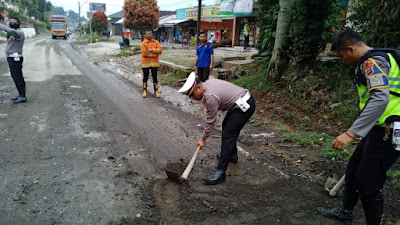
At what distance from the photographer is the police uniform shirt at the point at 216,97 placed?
10.3 feet

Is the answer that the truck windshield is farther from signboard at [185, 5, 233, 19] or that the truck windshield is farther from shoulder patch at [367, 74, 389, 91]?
shoulder patch at [367, 74, 389, 91]

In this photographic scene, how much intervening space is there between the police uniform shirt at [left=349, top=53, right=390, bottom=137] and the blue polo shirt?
5495 mm

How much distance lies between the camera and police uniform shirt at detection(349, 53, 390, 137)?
2.00 metres

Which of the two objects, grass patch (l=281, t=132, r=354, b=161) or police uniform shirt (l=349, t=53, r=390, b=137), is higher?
police uniform shirt (l=349, t=53, r=390, b=137)

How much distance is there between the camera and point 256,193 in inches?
126

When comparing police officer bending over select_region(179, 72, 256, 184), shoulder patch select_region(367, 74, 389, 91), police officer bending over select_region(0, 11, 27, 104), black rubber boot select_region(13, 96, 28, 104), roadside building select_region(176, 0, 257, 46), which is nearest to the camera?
shoulder patch select_region(367, 74, 389, 91)

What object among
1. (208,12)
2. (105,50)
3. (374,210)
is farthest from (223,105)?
(208,12)

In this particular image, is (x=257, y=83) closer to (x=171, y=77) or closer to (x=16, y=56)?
(x=171, y=77)

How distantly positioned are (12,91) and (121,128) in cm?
441

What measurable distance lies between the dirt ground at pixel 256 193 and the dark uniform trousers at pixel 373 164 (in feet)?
1.89

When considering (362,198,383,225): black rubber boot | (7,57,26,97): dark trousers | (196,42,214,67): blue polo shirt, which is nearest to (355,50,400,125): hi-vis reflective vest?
(362,198,383,225): black rubber boot

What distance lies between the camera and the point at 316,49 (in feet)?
22.9

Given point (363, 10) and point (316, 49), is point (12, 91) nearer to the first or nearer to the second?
point (316, 49)

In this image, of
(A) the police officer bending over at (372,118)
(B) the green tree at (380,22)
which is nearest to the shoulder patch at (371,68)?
(A) the police officer bending over at (372,118)
